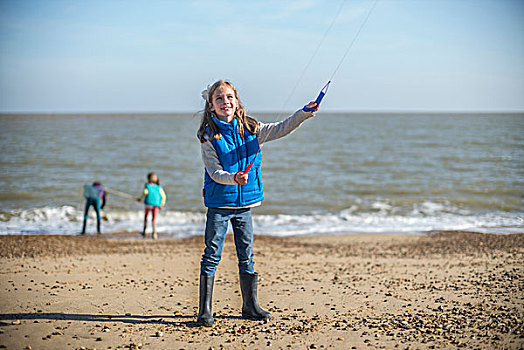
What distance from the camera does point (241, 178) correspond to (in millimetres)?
3930

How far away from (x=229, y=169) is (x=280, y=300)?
5.79 ft

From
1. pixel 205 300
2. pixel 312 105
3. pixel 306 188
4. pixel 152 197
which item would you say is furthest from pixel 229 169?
pixel 306 188

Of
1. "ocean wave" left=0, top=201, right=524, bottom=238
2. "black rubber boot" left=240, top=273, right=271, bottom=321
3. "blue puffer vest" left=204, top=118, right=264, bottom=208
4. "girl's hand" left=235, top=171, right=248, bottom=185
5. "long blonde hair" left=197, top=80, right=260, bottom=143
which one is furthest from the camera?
"ocean wave" left=0, top=201, right=524, bottom=238

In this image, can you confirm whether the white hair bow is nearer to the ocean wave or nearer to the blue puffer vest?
the blue puffer vest

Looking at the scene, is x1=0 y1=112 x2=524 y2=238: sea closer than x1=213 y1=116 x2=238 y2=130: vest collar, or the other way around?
x1=213 y1=116 x2=238 y2=130: vest collar

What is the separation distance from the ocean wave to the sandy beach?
11.7 ft

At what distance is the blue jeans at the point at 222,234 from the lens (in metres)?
4.21

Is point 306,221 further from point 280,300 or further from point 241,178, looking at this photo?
point 241,178

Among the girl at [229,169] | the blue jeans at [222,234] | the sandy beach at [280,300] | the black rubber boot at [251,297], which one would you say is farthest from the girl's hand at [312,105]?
the sandy beach at [280,300]

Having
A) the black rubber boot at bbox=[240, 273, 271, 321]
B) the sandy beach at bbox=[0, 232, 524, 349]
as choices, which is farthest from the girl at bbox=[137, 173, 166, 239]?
the black rubber boot at bbox=[240, 273, 271, 321]

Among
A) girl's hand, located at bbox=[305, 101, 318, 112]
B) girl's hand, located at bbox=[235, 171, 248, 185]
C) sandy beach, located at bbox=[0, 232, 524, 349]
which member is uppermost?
girl's hand, located at bbox=[305, 101, 318, 112]

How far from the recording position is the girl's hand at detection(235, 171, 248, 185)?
392 cm

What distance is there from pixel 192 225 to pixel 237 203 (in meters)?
9.44

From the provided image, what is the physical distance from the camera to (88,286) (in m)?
5.75
